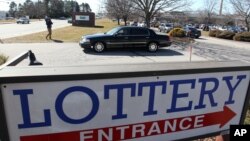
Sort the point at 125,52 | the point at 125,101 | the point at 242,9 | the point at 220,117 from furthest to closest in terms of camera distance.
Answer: the point at 242,9, the point at 125,52, the point at 220,117, the point at 125,101

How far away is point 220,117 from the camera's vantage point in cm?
203

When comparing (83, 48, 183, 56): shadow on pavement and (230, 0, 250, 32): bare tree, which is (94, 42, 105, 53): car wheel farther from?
(230, 0, 250, 32): bare tree

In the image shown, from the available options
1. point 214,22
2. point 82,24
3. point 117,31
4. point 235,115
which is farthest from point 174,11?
point 214,22

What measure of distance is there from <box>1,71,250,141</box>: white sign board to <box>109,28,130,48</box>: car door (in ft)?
43.7

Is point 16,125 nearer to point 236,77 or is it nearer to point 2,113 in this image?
point 2,113

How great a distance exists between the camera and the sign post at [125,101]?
1.43m

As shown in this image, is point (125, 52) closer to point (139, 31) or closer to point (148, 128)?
point (139, 31)

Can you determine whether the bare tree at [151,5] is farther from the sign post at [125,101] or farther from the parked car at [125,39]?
the sign post at [125,101]

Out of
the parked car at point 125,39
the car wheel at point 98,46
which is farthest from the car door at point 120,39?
the car wheel at point 98,46

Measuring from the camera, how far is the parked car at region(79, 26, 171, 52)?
14.8m

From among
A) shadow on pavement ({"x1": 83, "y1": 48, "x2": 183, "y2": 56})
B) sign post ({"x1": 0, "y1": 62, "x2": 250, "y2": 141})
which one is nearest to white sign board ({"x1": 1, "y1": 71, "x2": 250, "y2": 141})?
sign post ({"x1": 0, "y1": 62, "x2": 250, "y2": 141})

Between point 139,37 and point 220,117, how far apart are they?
13.9 m

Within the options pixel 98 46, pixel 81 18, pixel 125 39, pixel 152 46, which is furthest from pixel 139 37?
pixel 81 18

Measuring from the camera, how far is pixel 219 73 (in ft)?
6.13
